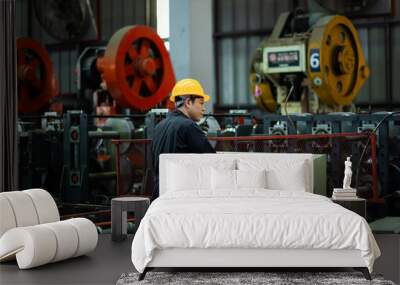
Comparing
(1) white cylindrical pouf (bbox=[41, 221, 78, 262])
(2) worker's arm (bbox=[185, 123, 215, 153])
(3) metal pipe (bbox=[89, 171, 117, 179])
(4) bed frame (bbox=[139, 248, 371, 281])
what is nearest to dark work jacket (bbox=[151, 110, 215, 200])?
(2) worker's arm (bbox=[185, 123, 215, 153])

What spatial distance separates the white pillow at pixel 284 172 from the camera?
15.1ft

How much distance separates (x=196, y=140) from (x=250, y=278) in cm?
147

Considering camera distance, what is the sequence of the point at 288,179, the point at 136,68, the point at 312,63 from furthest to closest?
the point at 312,63 → the point at 136,68 → the point at 288,179

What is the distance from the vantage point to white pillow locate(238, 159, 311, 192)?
15.1 feet

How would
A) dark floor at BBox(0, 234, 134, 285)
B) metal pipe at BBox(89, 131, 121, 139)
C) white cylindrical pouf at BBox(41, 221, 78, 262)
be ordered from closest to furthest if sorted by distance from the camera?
dark floor at BBox(0, 234, 134, 285), white cylindrical pouf at BBox(41, 221, 78, 262), metal pipe at BBox(89, 131, 121, 139)

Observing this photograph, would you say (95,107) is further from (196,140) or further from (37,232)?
(37,232)

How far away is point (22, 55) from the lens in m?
8.55

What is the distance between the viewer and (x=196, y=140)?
481cm

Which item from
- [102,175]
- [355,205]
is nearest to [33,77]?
[102,175]

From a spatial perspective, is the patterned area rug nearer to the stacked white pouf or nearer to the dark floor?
the dark floor

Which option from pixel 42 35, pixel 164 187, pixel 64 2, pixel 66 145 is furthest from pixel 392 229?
pixel 42 35

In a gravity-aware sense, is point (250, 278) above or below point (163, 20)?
below

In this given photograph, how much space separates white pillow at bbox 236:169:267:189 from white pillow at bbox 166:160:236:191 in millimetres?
148

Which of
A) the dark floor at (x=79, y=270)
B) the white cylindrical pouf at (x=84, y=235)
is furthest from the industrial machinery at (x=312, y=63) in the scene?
the white cylindrical pouf at (x=84, y=235)
